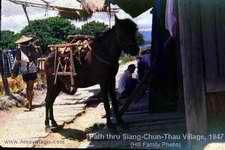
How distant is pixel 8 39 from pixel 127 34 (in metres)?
2.55

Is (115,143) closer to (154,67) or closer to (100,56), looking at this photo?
(100,56)

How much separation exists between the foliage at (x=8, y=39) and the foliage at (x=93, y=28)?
1.12m

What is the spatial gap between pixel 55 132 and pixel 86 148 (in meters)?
1.38

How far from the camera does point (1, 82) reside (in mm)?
12180

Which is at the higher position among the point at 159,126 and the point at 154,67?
→ the point at 154,67

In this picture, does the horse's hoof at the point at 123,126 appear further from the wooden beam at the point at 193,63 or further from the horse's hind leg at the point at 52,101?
the wooden beam at the point at 193,63

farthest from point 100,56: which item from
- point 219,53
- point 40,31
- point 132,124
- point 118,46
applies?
point 219,53

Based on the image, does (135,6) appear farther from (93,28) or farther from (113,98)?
(113,98)

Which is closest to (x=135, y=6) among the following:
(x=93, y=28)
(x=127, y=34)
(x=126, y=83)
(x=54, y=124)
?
(x=93, y=28)

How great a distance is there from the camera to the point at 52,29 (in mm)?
8977

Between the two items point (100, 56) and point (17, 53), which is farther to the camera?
point (17, 53)

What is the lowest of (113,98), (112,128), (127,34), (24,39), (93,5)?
(112,128)

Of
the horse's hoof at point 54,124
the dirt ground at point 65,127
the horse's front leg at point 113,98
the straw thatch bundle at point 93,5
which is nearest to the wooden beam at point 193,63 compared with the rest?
the dirt ground at point 65,127

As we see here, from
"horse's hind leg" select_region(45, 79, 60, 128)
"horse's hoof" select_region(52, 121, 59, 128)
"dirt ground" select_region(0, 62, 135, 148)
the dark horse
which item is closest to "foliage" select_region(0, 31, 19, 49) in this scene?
"horse's hind leg" select_region(45, 79, 60, 128)
